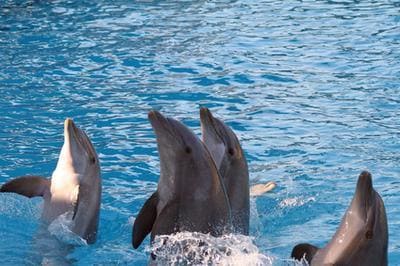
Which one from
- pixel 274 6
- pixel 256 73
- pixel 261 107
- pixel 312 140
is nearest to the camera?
pixel 312 140

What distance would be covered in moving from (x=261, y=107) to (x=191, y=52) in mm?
2475

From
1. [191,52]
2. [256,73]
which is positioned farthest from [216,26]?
[256,73]

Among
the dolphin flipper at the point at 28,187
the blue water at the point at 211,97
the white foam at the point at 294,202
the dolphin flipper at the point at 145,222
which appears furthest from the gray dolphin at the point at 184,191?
the white foam at the point at 294,202

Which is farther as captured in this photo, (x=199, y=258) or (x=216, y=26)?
(x=216, y=26)

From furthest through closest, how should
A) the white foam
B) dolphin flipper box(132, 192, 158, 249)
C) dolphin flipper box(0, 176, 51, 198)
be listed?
1. the white foam
2. dolphin flipper box(0, 176, 51, 198)
3. dolphin flipper box(132, 192, 158, 249)

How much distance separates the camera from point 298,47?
13.5 m

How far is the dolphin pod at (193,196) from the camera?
5.66 meters

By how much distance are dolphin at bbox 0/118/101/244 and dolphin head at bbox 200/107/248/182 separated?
2.99 ft

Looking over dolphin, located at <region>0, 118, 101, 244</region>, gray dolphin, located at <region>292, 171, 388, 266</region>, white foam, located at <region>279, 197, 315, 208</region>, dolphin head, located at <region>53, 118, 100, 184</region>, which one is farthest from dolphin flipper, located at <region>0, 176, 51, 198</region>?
gray dolphin, located at <region>292, 171, 388, 266</region>

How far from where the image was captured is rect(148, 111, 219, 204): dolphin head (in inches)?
255

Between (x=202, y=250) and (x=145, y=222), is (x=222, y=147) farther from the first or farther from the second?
(x=202, y=250)

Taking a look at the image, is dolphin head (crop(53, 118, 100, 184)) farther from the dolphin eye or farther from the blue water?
the dolphin eye

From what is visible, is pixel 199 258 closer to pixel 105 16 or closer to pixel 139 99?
pixel 139 99

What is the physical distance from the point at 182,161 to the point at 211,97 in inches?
196
